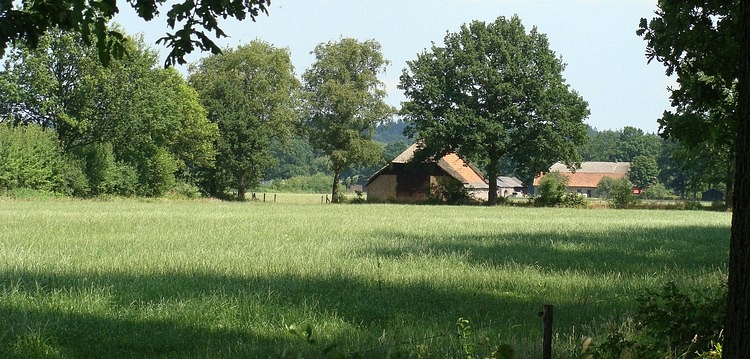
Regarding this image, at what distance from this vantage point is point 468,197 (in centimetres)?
7262

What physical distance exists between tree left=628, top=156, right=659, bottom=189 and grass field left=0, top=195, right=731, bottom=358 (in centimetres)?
12581

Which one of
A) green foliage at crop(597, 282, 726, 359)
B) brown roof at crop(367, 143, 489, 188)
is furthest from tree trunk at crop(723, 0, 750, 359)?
brown roof at crop(367, 143, 489, 188)

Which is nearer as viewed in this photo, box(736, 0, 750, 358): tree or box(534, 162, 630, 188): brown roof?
box(736, 0, 750, 358): tree

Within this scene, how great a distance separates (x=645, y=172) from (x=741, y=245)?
148 m

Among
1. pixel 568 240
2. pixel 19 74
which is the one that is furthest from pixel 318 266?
pixel 19 74

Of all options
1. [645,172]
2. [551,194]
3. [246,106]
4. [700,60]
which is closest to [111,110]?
[246,106]

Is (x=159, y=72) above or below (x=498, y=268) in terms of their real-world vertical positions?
above

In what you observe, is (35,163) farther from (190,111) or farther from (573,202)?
(573,202)

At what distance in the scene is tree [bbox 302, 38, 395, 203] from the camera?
8038cm

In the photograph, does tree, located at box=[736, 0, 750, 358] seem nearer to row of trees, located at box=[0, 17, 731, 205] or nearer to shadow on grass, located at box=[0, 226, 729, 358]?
shadow on grass, located at box=[0, 226, 729, 358]

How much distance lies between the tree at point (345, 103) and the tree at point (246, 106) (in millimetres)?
4180

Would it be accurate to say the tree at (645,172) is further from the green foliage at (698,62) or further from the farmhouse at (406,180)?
the green foliage at (698,62)

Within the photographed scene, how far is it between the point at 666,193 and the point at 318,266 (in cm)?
12709

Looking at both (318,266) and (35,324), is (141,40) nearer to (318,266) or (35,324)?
(318,266)
